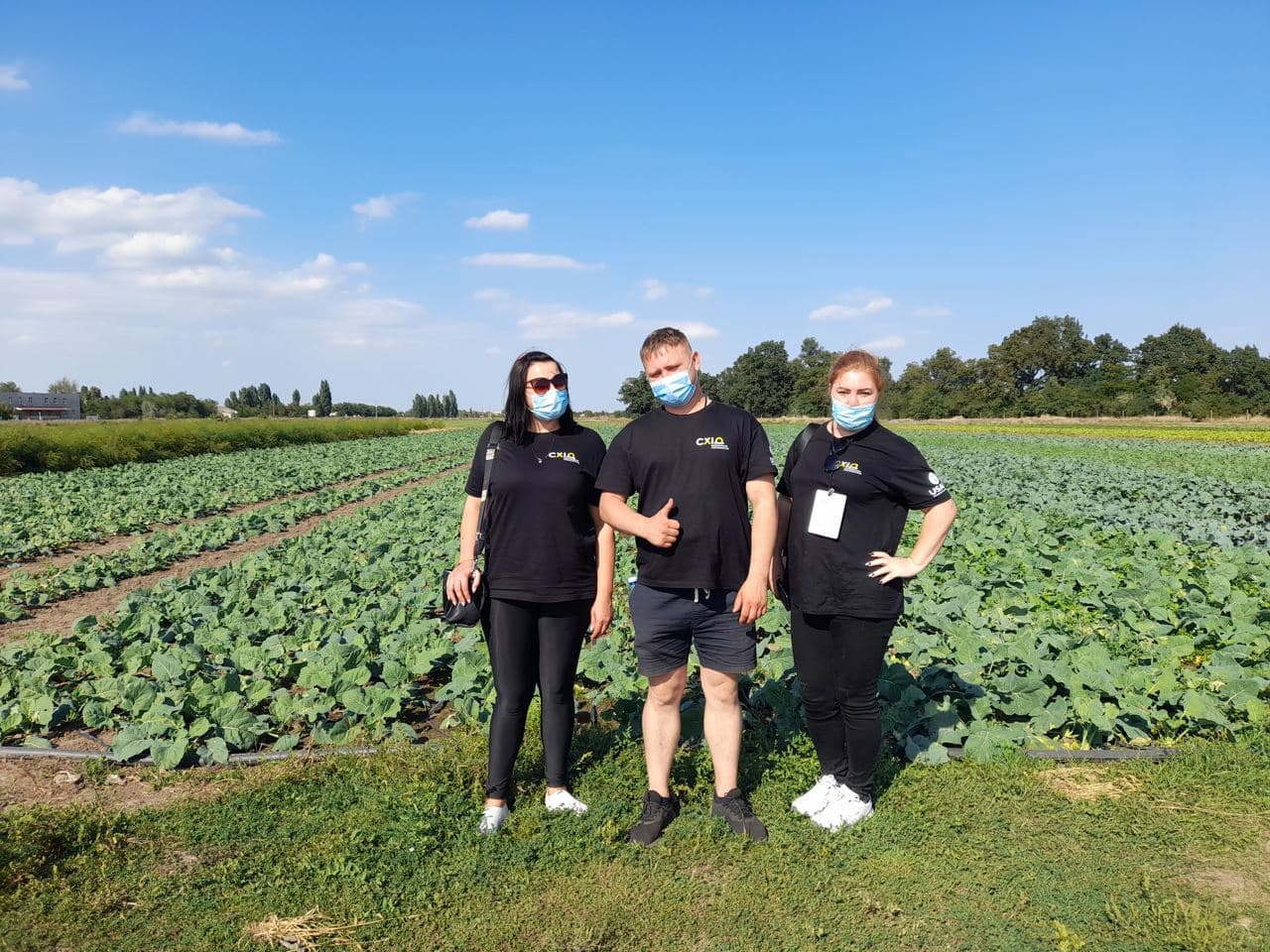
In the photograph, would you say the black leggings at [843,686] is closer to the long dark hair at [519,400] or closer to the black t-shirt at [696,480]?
the black t-shirt at [696,480]

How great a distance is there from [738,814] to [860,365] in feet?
7.13

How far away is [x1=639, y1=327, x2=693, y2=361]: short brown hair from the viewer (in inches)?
137

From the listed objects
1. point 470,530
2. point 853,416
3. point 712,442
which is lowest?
point 470,530

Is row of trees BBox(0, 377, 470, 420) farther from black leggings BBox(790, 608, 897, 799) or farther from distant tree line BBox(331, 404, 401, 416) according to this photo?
black leggings BBox(790, 608, 897, 799)

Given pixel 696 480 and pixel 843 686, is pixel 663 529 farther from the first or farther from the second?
pixel 843 686

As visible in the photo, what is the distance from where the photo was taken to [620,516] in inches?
136

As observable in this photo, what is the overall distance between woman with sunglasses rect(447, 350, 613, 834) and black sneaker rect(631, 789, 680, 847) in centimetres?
57

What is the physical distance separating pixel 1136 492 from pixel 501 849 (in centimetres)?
1806

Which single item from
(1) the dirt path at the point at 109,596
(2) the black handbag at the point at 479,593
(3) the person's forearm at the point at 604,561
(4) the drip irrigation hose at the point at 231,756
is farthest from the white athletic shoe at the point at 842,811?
(1) the dirt path at the point at 109,596

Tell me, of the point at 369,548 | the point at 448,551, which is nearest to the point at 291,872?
the point at 448,551

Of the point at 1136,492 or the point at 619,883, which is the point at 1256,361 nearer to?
the point at 1136,492

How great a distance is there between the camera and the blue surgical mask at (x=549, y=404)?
3.64 meters

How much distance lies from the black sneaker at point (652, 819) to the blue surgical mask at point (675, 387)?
6.18ft

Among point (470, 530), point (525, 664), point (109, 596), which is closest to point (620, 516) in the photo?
point (470, 530)
